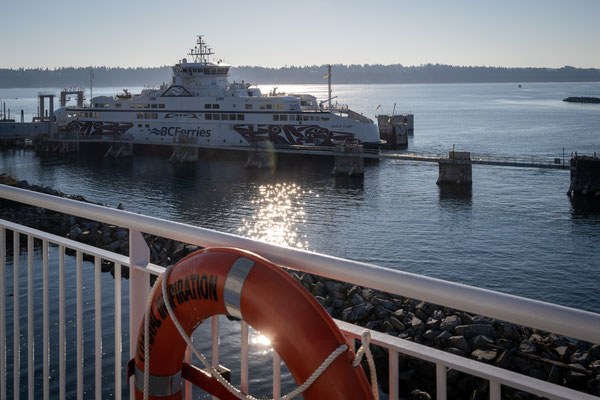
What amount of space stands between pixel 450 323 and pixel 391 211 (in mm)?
19544

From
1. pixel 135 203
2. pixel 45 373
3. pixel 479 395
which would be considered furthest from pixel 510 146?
pixel 45 373

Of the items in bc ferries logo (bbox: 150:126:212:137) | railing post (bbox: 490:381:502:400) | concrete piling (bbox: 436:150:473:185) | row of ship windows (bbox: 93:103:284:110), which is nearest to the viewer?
railing post (bbox: 490:381:502:400)

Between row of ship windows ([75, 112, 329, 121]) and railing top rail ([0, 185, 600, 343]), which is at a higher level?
row of ship windows ([75, 112, 329, 121])

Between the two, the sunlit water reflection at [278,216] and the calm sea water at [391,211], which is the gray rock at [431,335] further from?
the sunlit water reflection at [278,216]

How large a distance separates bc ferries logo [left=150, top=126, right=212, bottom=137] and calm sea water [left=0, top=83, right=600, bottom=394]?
260 centimetres

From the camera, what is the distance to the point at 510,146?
223ft

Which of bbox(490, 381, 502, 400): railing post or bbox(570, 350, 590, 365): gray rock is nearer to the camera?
bbox(490, 381, 502, 400): railing post

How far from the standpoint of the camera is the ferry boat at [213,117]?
5225cm

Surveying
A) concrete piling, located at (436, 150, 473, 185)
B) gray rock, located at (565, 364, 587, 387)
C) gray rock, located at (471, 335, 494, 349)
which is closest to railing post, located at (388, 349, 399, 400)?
gray rock, located at (565, 364, 587, 387)

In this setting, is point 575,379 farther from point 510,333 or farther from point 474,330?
point 474,330

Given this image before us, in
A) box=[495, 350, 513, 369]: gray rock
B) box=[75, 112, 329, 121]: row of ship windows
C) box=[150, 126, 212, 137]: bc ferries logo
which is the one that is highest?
box=[75, 112, 329, 121]: row of ship windows

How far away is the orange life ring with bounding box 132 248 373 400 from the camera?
1.73 metres

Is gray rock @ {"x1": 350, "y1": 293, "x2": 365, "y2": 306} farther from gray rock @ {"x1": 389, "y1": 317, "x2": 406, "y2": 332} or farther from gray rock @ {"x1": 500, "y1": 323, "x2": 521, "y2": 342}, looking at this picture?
gray rock @ {"x1": 500, "y1": 323, "x2": 521, "y2": 342}

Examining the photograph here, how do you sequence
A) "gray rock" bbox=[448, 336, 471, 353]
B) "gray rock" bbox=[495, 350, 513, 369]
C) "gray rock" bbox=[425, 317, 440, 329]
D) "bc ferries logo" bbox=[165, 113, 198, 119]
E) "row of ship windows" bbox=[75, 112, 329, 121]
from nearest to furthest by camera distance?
"gray rock" bbox=[495, 350, 513, 369] < "gray rock" bbox=[448, 336, 471, 353] < "gray rock" bbox=[425, 317, 440, 329] < "row of ship windows" bbox=[75, 112, 329, 121] < "bc ferries logo" bbox=[165, 113, 198, 119]
